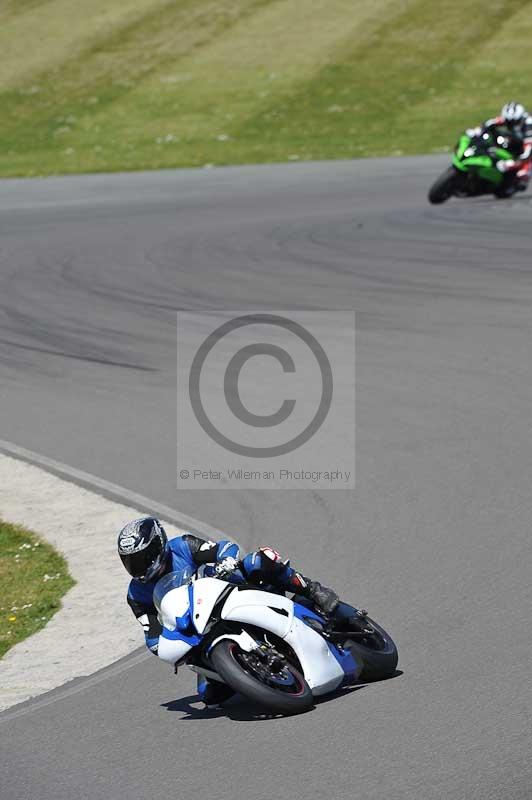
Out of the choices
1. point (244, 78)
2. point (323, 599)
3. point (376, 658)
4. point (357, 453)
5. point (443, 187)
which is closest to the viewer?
point (376, 658)

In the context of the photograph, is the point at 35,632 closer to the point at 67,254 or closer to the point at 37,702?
the point at 37,702

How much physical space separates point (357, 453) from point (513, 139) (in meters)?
14.2

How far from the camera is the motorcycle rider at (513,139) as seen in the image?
24812mm

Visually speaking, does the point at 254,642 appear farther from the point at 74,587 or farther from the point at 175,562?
the point at 74,587

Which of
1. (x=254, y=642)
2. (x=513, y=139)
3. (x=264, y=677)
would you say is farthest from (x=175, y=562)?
(x=513, y=139)

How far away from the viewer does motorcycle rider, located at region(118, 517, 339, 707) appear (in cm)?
793

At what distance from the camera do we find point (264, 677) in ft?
24.9

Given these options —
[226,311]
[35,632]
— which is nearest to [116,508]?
[35,632]

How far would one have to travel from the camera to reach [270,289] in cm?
1822

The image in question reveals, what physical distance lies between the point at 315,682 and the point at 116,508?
401 centimetres

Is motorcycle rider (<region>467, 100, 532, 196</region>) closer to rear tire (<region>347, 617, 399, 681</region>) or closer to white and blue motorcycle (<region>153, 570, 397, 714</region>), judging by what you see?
rear tire (<region>347, 617, 399, 681</region>)

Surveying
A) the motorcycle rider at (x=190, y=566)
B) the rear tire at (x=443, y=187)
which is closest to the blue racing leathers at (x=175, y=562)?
the motorcycle rider at (x=190, y=566)

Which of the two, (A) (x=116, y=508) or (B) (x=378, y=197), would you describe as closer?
(A) (x=116, y=508)

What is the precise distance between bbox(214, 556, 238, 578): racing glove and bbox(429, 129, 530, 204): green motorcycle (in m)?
17.0
